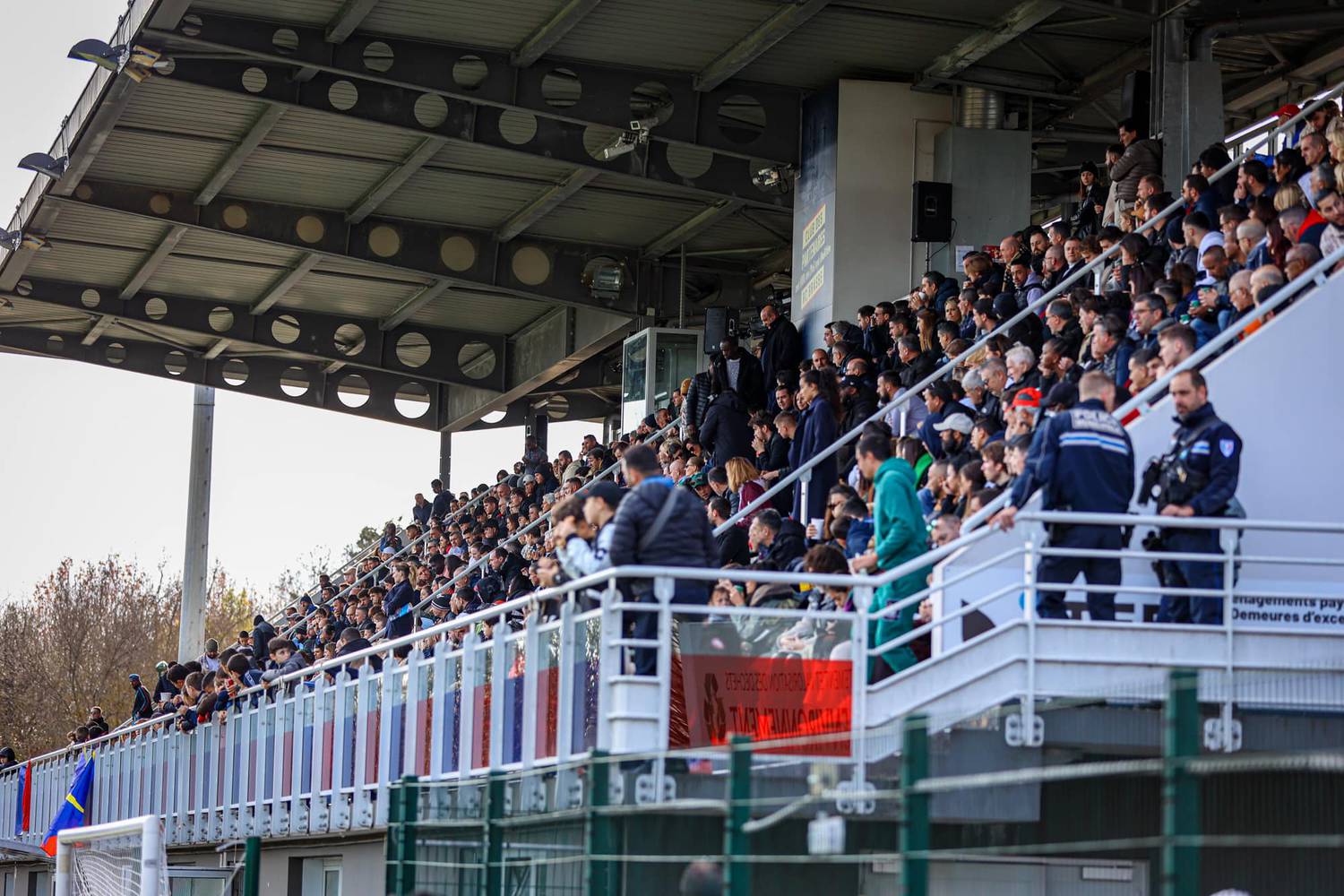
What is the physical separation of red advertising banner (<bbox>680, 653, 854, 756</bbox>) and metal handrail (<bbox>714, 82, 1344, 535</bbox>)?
4887mm

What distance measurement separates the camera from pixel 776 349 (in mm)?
21891

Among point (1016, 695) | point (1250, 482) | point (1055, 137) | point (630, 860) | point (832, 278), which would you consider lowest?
point (630, 860)

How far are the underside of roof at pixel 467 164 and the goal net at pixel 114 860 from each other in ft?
30.5

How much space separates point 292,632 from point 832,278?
44.4ft

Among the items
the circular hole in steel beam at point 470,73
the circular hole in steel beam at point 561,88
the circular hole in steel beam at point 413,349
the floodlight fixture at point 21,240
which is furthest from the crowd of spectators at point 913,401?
the circular hole in steel beam at point 413,349

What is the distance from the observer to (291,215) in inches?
1175

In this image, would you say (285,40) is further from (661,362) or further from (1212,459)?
(1212,459)

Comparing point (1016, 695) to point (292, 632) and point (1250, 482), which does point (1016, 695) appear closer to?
point (1250, 482)

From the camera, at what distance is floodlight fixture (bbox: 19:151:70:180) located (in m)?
26.7

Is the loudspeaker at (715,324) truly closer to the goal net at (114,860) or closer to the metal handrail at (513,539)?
the metal handrail at (513,539)

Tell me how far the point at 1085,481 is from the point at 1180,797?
630cm

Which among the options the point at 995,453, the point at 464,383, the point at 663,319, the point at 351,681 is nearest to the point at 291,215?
the point at 663,319

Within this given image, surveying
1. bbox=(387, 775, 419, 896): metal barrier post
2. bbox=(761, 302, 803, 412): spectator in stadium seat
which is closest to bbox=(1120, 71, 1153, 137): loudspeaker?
bbox=(761, 302, 803, 412): spectator in stadium seat

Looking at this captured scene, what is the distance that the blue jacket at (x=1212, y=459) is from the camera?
10945mm
